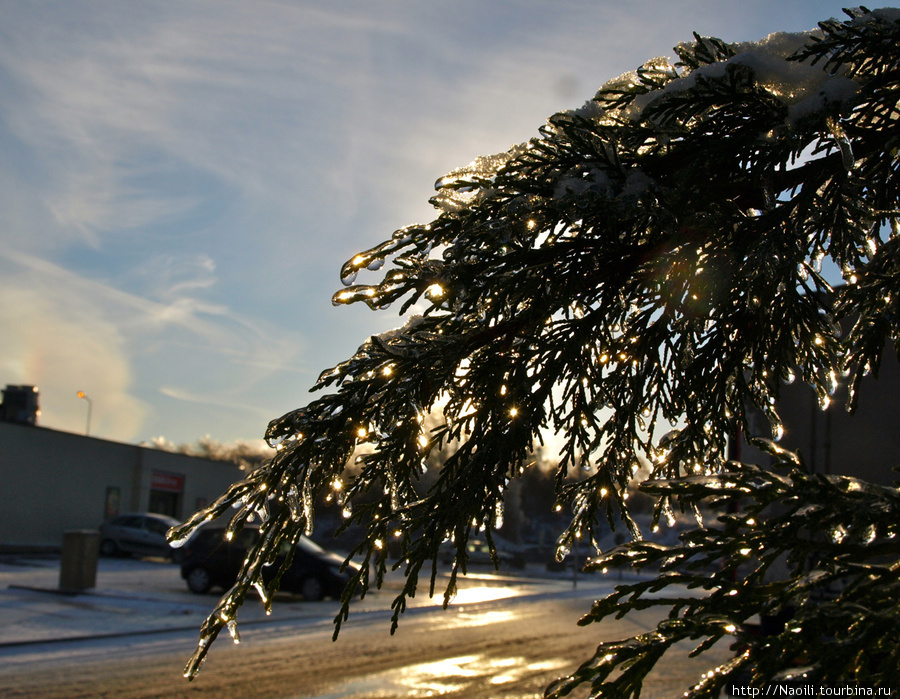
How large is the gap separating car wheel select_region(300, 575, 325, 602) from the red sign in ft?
85.1

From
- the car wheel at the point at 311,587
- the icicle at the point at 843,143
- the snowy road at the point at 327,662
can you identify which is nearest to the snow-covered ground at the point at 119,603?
the car wheel at the point at 311,587

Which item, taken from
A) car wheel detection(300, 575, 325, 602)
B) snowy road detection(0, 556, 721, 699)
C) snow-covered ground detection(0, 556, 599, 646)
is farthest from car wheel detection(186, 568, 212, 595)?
snowy road detection(0, 556, 721, 699)

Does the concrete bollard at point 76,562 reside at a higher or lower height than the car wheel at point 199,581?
higher

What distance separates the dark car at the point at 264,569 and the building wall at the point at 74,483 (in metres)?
16.3

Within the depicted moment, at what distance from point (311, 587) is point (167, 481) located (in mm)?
27371

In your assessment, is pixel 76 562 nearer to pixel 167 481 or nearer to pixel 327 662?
pixel 327 662

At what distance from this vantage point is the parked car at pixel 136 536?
30.3 m

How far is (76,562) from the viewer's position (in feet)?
58.0

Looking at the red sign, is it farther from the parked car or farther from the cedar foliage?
the cedar foliage

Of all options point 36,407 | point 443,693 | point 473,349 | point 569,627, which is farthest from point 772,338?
point 36,407

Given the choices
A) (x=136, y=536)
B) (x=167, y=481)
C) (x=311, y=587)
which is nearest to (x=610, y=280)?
(x=311, y=587)

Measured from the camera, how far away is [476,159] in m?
3.37

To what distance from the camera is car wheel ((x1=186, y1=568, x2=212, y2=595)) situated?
1892 cm

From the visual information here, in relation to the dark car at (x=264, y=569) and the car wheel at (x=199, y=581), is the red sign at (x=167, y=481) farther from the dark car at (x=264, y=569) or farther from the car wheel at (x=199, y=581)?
the car wheel at (x=199, y=581)
